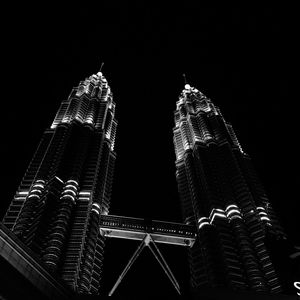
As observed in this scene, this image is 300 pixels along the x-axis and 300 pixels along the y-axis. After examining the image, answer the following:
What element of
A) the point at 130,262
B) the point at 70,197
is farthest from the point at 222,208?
the point at 70,197

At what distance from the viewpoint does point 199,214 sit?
2288 inches

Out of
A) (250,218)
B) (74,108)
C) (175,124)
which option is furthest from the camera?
(175,124)

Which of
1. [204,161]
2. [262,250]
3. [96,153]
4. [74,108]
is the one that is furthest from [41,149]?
[262,250]

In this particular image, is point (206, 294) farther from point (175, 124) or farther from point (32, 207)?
point (175, 124)


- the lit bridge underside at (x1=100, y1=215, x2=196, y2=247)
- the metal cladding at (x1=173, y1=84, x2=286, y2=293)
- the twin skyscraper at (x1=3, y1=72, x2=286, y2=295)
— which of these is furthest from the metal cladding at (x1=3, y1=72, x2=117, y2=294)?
the metal cladding at (x1=173, y1=84, x2=286, y2=293)

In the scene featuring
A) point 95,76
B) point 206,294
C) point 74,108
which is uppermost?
point 95,76

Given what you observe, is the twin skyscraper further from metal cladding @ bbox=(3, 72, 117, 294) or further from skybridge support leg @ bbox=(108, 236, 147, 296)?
skybridge support leg @ bbox=(108, 236, 147, 296)

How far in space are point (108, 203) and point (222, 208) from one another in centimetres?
1593

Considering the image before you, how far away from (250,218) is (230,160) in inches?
449

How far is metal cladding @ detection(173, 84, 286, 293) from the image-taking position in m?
49.5

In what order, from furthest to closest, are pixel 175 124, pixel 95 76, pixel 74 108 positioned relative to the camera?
pixel 95 76 < pixel 175 124 < pixel 74 108

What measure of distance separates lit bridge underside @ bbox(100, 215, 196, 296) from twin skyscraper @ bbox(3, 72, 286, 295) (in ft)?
1.43

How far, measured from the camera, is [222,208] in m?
57.6

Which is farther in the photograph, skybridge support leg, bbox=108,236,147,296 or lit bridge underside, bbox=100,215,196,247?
lit bridge underside, bbox=100,215,196,247
